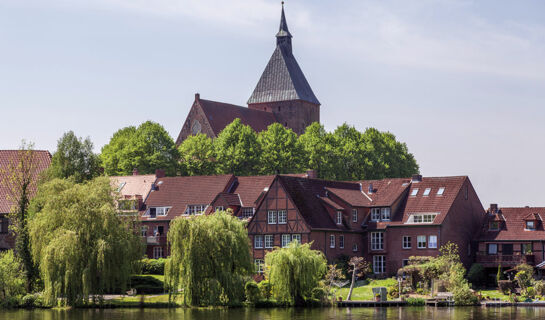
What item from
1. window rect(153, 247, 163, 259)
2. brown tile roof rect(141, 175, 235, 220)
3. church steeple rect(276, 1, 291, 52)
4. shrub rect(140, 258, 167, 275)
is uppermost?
church steeple rect(276, 1, 291, 52)

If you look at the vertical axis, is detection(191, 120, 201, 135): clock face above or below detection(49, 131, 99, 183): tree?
above

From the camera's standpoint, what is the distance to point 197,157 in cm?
12056

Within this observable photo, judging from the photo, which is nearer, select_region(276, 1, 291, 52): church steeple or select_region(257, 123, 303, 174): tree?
select_region(257, 123, 303, 174): tree

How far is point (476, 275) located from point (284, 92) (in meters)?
81.4

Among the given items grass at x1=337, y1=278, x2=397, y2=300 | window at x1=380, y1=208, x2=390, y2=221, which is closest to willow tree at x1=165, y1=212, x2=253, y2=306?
grass at x1=337, y1=278, x2=397, y2=300

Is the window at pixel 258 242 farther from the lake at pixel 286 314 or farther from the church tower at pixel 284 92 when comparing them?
the church tower at pixel 284 92

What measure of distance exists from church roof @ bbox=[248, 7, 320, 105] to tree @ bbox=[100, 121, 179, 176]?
45.8m

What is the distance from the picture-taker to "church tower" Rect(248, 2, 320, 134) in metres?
164

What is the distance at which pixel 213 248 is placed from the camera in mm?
71750

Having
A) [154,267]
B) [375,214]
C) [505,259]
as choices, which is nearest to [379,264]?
[375,214]

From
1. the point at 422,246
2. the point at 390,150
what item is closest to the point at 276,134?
the point at 390,150

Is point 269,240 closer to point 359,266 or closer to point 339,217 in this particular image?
point 339,217

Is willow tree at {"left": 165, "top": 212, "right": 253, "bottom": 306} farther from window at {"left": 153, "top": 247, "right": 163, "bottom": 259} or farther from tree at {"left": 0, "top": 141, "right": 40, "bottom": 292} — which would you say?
window at {"left": 153, "top": 247, "right": 163, "bottom": 259}

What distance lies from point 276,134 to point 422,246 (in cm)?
3727
